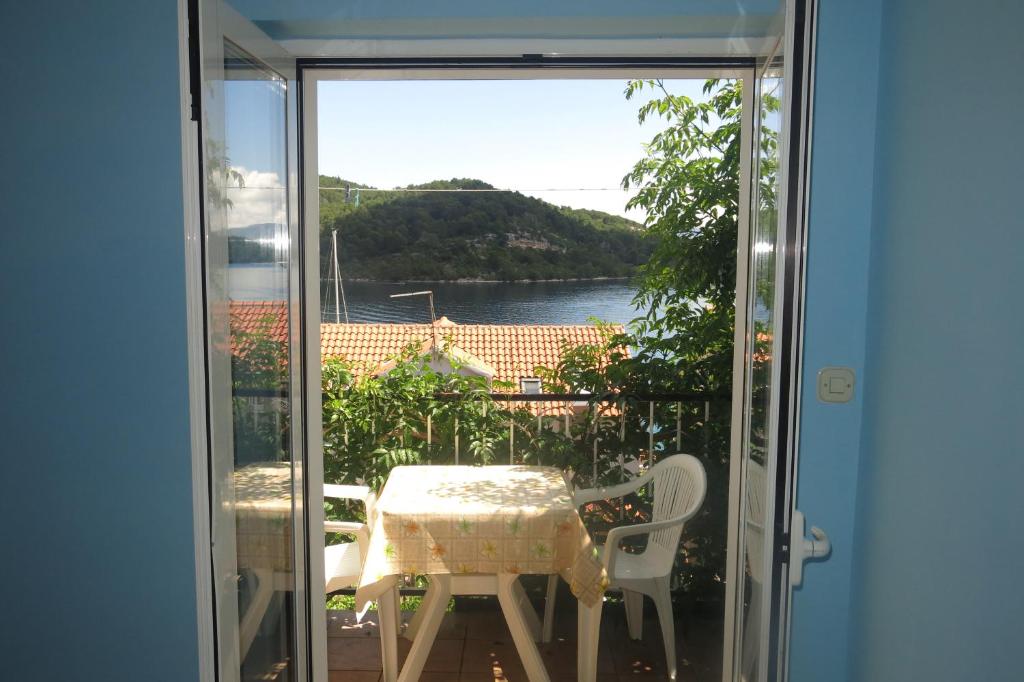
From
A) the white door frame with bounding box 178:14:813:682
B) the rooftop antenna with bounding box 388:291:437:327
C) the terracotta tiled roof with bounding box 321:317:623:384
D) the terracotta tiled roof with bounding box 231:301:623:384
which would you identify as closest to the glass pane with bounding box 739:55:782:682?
the white door frame with bounding box 178:14:813:682

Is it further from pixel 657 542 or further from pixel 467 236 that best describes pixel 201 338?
pixel 467 236

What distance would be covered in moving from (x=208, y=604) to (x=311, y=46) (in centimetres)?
144

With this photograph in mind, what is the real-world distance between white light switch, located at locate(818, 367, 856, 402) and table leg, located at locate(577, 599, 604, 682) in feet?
3.49

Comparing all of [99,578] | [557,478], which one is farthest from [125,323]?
[557,478]

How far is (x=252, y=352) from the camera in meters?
1.81

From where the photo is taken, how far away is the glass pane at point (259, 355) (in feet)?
5.54

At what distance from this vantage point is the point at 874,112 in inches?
76.0

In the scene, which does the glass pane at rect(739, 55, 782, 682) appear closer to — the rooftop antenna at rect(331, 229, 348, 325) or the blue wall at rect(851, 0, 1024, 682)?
the blue wall at rect(851, 0, 1024, 682)

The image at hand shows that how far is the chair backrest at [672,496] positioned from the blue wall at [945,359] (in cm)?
92

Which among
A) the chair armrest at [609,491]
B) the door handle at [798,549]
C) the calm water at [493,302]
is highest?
the calm water at [493,302]

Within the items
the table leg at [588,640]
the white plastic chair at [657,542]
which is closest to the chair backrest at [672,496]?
the white plastic chair at [657,542]

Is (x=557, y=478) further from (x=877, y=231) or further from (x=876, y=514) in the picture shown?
(x=877, y=231)

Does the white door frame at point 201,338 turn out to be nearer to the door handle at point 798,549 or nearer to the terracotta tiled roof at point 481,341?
the door handle at point 798,549

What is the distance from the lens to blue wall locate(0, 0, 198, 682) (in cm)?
202
